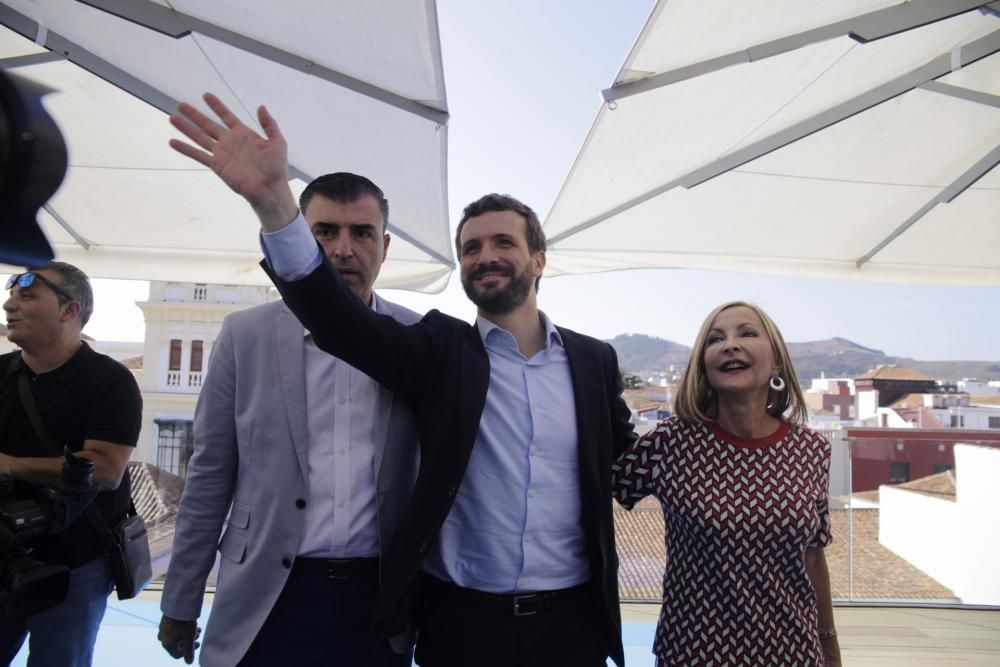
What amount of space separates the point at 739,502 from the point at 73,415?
2.10m

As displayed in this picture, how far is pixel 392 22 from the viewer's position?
229cm

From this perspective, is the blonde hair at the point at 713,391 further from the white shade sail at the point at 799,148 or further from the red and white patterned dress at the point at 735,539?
the white shade sail at the point at 799,148

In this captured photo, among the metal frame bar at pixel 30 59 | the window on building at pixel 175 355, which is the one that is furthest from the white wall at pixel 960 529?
the window on building at pixel 175 355

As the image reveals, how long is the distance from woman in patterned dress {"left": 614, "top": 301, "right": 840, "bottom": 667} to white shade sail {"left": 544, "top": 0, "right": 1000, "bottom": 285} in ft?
4.10

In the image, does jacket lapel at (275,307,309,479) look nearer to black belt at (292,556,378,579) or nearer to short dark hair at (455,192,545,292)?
black belt at (292,556,378,579)

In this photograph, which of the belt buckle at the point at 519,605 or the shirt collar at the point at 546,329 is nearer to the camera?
the belt buckle at the point at 519,605

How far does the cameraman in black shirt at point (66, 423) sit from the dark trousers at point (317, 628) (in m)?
0.93

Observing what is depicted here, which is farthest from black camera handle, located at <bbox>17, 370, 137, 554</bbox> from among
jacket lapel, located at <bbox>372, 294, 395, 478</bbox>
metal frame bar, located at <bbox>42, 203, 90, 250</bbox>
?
metal frame bar, located at <bbox>42, 203, 90, 250</bbox>

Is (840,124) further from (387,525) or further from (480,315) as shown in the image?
(387,525)

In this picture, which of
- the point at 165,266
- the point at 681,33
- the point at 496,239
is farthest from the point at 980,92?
the point at 165,266

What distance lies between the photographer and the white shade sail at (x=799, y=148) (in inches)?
97.7

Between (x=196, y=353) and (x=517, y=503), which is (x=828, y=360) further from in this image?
(x=517, y=503)

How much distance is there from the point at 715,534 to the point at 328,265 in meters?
1.21

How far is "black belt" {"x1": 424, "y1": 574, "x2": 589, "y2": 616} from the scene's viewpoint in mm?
1425
